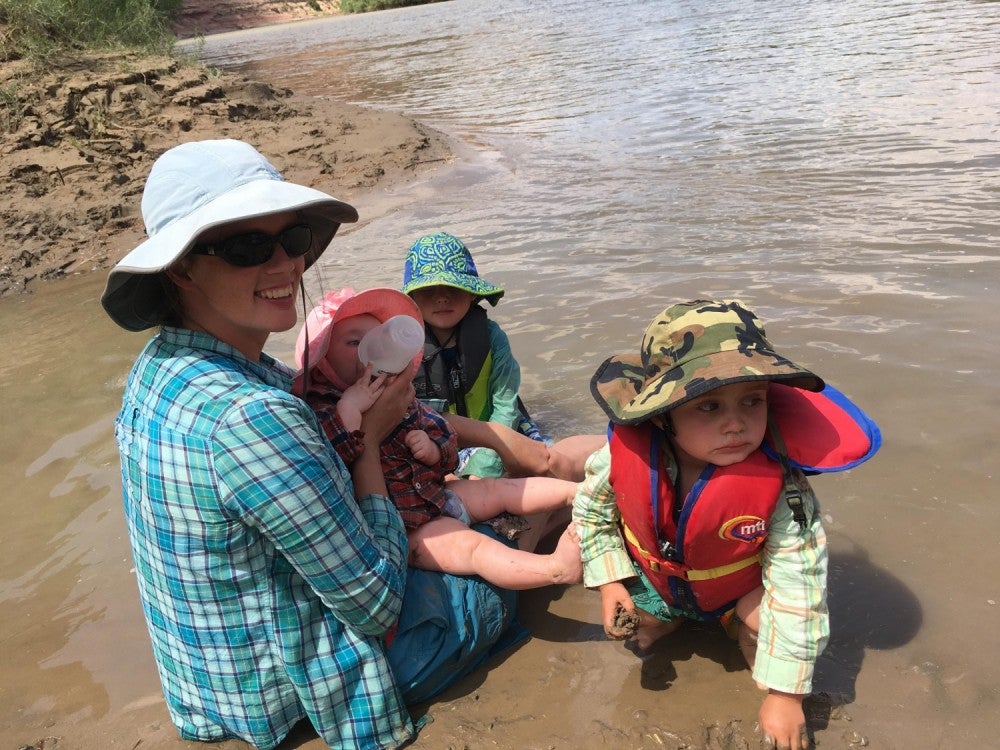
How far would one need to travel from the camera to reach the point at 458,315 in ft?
12.8

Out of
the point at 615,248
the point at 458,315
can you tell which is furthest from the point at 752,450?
the point at 615,248

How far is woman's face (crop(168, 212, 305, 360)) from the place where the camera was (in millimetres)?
2143

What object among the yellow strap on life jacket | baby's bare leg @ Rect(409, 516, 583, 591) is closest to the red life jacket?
the yellow strap on life jacket

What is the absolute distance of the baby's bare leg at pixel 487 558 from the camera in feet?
8.59

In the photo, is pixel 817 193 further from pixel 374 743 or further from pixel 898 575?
pixel 374 743

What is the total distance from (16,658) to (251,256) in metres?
1.98

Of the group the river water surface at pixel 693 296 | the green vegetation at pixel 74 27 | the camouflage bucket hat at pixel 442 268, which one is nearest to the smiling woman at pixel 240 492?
the river water surface at pixel 693 296

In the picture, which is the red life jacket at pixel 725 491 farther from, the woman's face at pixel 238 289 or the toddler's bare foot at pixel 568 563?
the woman's face at pixel 238 289

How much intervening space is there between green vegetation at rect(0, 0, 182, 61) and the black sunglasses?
10.6 m

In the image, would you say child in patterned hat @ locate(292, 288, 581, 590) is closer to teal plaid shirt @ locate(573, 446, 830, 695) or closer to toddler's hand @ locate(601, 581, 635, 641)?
toddler's hand @ locate(601, 581, 635, 641)

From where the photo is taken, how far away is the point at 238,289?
7.14ft

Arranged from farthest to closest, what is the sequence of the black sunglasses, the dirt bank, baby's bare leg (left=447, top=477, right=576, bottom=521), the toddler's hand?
the dirt bank < baby's bare leg (left=447, top=477, right=576, bottom=521) < the toddler's hand < the black sunglasses

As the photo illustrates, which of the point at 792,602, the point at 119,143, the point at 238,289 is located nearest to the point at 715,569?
→ the point at 792,602

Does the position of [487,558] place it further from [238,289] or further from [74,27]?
[74,27]
